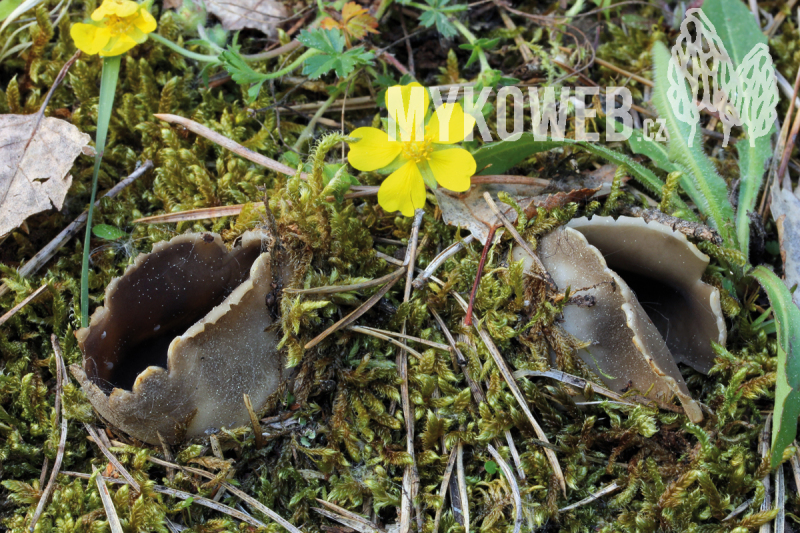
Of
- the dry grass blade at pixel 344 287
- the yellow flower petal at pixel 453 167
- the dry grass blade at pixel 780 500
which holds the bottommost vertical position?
the dry grass blade at pixel 780 500

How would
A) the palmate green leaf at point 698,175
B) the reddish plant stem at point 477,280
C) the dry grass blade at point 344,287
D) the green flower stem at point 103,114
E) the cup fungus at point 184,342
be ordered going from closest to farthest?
the cup fungus at point 184,342
the dry grass blade at point 344,287
the reddish plant stem at point 477,280
the green flower stem at point 103,114
the palmate green leaf at point 698,175

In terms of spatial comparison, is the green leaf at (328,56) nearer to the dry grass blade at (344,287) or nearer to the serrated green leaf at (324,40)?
the serrated green leaf at (324,40)

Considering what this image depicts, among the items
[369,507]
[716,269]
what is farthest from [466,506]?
[716,269]

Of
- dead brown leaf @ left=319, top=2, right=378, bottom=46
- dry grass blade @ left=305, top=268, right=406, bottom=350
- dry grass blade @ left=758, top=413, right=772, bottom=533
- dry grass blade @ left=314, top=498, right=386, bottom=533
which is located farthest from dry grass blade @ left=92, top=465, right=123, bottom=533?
dry grass blade @ left=758, top=413, right=772, bottom=533

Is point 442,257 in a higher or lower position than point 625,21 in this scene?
lower

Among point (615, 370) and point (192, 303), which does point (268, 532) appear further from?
point (615, 370)

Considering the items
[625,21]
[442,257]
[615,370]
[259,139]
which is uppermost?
[625,21]

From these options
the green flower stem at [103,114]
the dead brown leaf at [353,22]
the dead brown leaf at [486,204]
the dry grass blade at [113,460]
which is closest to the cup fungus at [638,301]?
the dead brown leaf at [486,204]

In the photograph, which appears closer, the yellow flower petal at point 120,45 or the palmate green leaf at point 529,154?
the palmate green leaf at point 529,154
